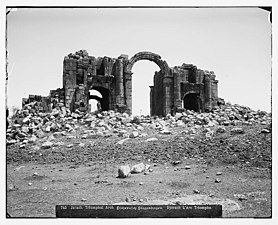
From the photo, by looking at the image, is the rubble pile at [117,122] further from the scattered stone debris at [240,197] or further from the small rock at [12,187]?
the scattered stone debris at [240,197]

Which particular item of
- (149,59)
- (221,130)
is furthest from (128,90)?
(221,130)

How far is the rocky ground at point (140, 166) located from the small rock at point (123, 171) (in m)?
0.02

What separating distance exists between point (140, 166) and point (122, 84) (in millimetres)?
5901

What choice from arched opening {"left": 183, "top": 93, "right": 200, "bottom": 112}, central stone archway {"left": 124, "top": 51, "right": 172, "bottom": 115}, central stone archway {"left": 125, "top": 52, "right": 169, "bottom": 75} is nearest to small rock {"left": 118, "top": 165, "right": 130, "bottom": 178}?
central stone archway {"left": 125, "top": 52, "right": 169, "bottom": 75}

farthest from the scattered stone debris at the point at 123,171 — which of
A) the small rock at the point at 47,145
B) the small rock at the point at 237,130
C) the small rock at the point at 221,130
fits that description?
the small rock at the point at 237,130

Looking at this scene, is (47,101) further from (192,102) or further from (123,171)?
(192,102)

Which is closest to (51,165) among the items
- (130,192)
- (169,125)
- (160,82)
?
(130,192)

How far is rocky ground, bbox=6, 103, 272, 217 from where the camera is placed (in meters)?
8.31

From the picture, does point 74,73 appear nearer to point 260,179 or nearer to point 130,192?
point 130,192

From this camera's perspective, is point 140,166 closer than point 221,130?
Yes

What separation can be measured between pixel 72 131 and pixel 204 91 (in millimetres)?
6405

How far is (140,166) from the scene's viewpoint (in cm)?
904

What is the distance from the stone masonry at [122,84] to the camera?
44.5ft

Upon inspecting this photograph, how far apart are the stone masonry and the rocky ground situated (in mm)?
2593
